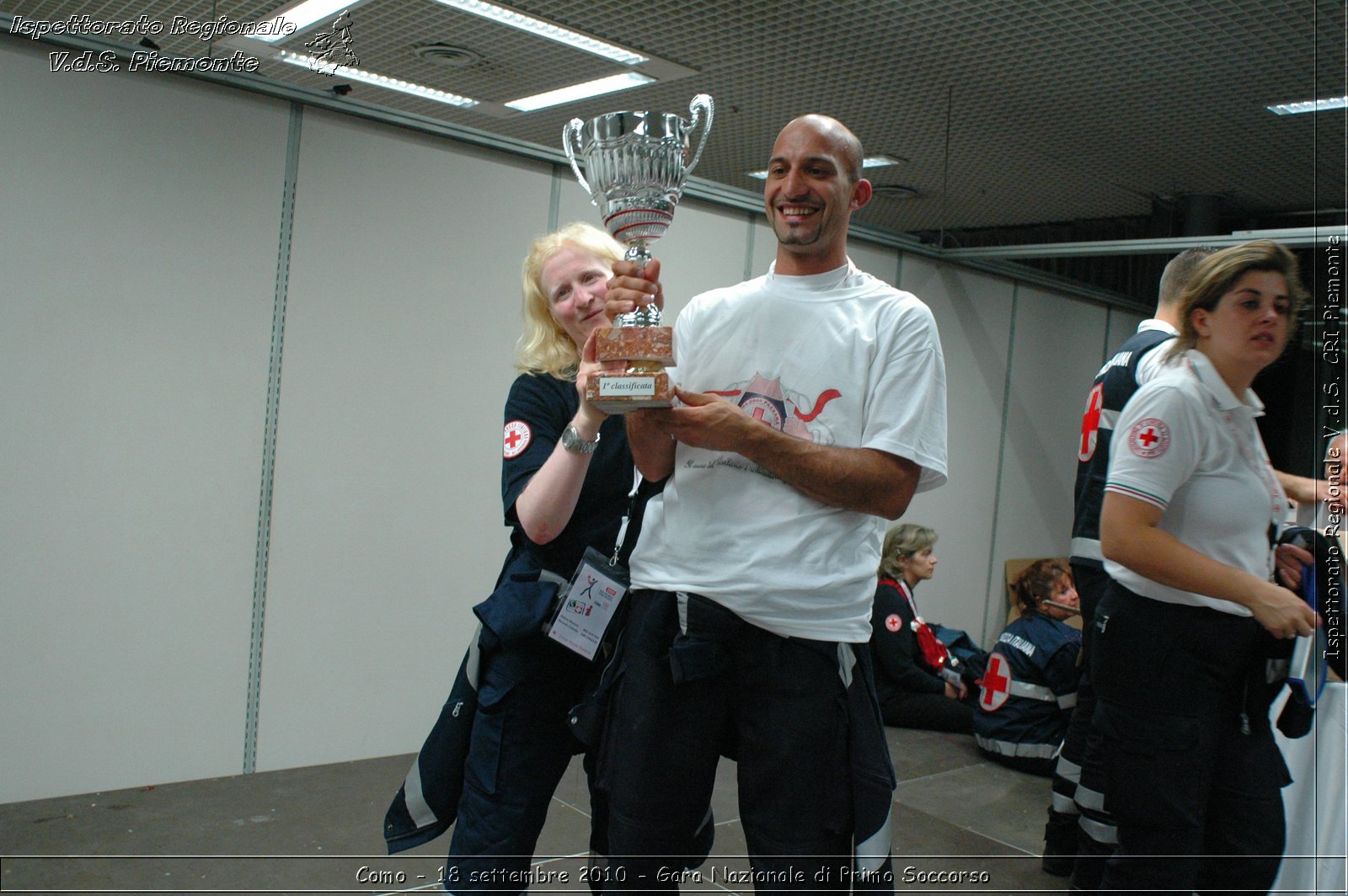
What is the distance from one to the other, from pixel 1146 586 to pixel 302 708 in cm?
256

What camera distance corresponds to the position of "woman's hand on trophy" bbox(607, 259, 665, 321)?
1.38 m

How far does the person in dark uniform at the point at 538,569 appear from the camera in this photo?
163 centimetres

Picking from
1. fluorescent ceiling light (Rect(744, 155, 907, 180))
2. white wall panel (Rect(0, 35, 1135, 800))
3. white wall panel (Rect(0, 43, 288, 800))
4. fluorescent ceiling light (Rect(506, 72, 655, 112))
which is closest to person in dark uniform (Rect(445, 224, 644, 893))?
white wall panel (Rect(0, 35, 1135, 800))

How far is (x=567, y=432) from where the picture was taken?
4.96 feet

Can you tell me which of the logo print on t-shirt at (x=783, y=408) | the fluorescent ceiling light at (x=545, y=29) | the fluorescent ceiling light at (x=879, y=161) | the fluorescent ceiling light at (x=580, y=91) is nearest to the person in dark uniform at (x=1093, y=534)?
the logo print on t-shirt at (x=783, y=408)

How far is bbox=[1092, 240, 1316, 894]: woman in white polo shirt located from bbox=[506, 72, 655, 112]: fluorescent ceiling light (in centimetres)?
348

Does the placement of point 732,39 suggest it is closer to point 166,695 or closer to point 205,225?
point 205,225

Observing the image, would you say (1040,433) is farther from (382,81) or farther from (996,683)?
(382,81)

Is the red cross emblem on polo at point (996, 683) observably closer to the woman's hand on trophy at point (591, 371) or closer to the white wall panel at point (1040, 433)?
the white wall panel at point (1040, 433)

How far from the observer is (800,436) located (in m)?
1.38

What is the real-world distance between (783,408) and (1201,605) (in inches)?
29.0

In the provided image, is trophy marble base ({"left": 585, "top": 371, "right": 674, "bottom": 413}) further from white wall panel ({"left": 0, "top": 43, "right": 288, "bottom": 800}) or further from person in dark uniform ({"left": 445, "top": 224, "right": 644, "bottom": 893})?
white wall panel ({"left": 0, "top": 43, "right": 288, "bottom": 800})

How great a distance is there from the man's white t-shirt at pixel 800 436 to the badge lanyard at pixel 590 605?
4.8 inches

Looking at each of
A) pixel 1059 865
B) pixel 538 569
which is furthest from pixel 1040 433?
pixel 538 569
